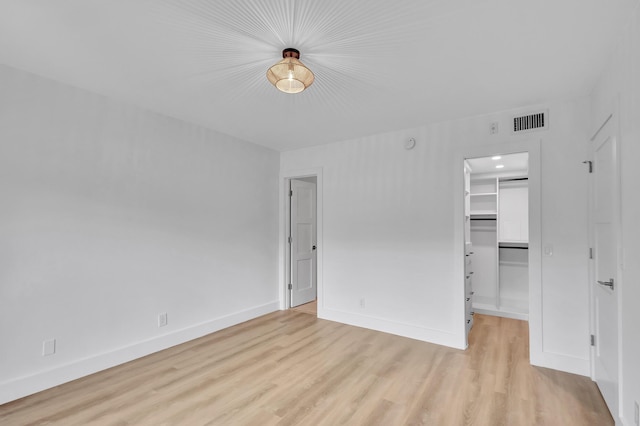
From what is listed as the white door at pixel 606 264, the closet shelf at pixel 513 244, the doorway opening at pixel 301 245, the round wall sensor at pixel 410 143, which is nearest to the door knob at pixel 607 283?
the white door at pixel 606 264

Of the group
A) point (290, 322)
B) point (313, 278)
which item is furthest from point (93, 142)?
point (313, 278)

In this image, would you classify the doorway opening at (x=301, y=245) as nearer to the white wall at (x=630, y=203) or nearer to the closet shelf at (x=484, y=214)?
the closet shelf at (x=484, y=214)

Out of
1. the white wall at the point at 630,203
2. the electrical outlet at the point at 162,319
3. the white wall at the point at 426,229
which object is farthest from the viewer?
the electrical outlet at the point at 162,319

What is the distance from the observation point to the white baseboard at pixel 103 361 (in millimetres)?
2324

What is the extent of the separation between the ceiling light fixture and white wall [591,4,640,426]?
185 centimetres

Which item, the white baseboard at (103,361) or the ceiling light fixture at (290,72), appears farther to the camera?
the white baseboard at (103,361)

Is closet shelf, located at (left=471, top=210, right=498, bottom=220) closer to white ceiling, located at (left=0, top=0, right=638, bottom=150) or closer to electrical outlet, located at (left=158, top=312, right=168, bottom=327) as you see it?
white ceiling, located at (left=0, top=0, right=638, bottom=150)

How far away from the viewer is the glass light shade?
6.68 feet

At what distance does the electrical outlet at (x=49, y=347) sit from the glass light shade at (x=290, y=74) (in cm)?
278

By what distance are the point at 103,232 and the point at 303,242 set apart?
2.94 m

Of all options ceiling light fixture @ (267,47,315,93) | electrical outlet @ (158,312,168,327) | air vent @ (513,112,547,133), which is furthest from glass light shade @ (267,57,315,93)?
electrical outlet @ (158,312,168,327)

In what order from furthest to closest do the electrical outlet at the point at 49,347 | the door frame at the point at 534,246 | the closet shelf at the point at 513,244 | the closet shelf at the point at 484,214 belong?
the closet shelf at the point at 484,214, the closet shelf at the point at 513,244, the door frame at the point at 534,246, the electrical outlet at the point at 49,347

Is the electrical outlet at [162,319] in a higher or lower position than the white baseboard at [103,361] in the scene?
higher

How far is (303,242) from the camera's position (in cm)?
519
